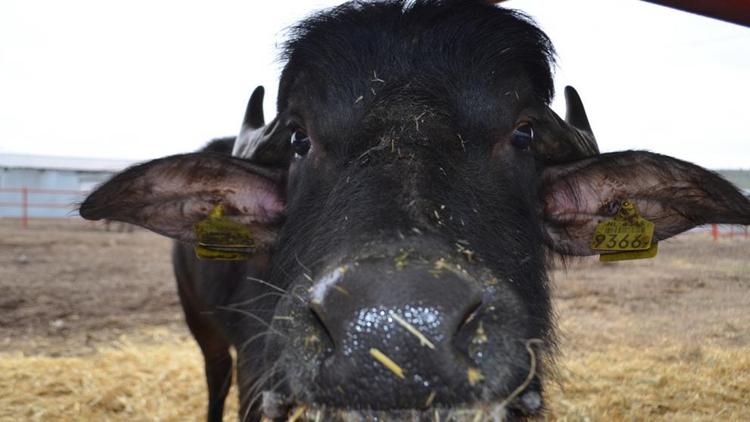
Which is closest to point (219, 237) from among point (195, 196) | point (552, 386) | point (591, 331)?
point (195, 196)

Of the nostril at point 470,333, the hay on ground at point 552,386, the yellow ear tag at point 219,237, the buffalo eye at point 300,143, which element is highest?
the buffalo eye at point 300,143

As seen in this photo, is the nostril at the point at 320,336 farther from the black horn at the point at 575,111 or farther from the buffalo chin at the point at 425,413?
the black horn at the point at 575,111

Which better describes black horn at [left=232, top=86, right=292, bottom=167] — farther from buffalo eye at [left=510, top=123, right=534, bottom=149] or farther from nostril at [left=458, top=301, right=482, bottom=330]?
nostril at [left=458, top=301, right=482, bottom=330]

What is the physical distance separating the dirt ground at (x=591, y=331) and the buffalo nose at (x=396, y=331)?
137 cm

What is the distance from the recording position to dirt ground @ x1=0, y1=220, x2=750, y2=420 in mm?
5113

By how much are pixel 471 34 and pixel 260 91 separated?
1695 millimetres

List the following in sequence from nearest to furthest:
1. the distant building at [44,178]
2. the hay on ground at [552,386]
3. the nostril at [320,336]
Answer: the nostril at [320,336] → the hay on ground at [552,386] → the distant building at [44,178]

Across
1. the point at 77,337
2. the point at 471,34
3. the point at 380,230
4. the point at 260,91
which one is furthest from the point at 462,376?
the point at 77,337

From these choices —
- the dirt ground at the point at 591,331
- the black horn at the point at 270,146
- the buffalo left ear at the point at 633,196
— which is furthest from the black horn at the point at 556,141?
the black horn at the point at 270,146

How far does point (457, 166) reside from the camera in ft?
7.23

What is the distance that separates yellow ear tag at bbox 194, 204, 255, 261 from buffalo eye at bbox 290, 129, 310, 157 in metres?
0.64

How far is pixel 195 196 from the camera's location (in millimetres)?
3207

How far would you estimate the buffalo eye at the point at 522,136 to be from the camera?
106 inches

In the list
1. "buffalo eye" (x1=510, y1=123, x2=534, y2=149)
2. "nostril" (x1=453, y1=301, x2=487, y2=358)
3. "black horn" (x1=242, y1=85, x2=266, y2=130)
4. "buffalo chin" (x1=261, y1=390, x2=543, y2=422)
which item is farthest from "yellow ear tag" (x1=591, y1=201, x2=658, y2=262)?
"black horn" (x1=242, y1=85, x2=266, y2=130)
